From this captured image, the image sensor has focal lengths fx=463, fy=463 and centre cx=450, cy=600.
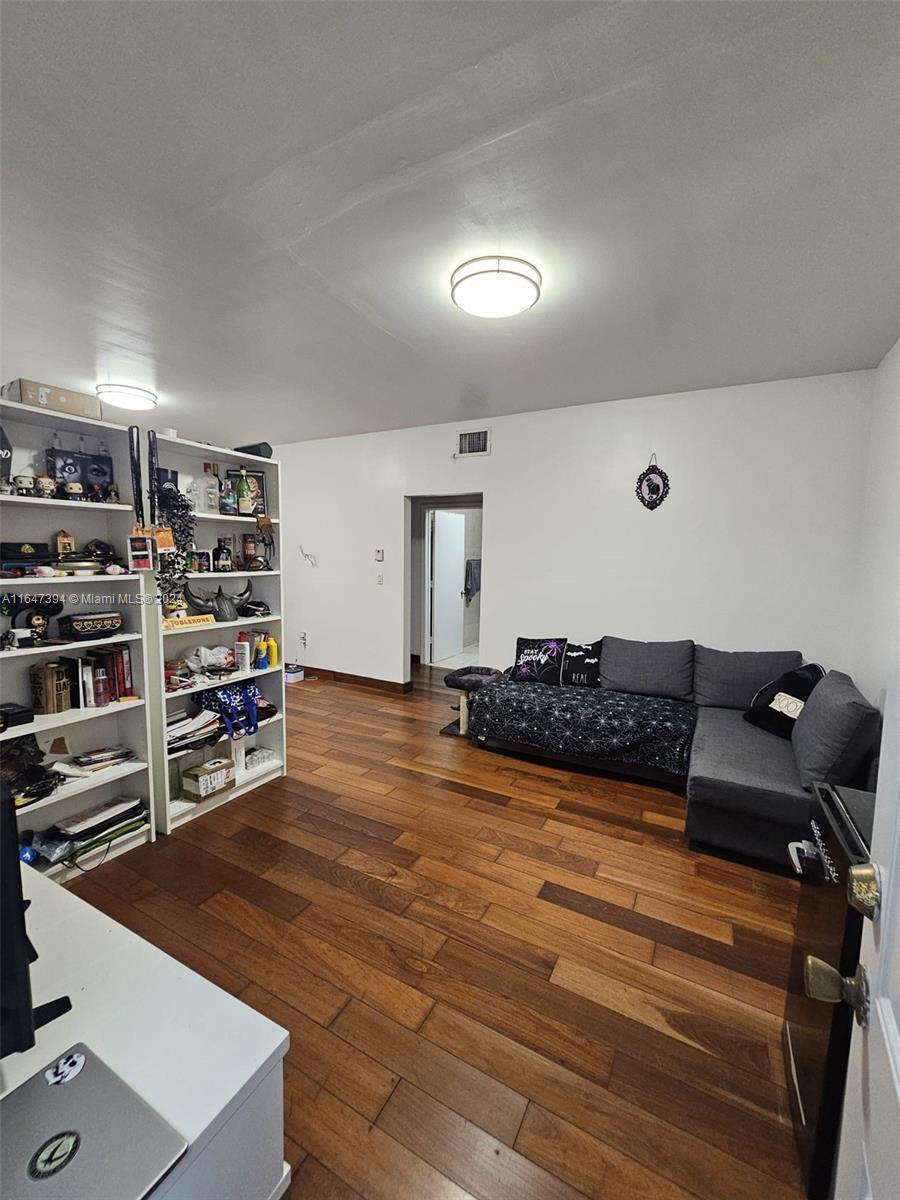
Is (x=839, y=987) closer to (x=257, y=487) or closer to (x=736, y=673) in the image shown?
(x=736, y=673)

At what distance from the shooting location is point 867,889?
2.21 ft

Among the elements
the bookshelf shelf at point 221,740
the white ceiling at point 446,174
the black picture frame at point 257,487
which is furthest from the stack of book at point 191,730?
the white ceiling at point 446,174

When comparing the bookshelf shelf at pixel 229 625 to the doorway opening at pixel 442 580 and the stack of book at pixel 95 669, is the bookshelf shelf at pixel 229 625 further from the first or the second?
the doorway opening at pixel 442 580

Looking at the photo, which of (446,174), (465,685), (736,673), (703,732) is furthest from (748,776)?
(446,174)

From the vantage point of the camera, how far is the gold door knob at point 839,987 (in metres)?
0.70

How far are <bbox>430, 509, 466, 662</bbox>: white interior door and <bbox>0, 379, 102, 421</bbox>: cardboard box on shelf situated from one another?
3.65 m

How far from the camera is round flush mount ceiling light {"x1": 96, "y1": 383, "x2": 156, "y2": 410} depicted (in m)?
3.54

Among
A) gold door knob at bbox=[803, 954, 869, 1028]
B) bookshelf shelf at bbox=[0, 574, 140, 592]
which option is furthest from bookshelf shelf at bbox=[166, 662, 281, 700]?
gold door knob at bbox=[803, 954, 869, 1028]

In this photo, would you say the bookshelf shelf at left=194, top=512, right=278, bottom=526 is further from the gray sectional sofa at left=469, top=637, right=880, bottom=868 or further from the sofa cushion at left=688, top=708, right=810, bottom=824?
the sofa cushion at left=688, top=708, right=810, bottom=824

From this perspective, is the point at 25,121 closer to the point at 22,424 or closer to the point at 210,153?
the point at 210,153

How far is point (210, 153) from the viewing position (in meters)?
1.45

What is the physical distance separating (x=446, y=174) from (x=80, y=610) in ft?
7.69

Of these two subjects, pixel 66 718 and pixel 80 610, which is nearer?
pixel 66 718

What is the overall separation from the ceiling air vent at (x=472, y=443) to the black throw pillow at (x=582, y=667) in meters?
2.01
